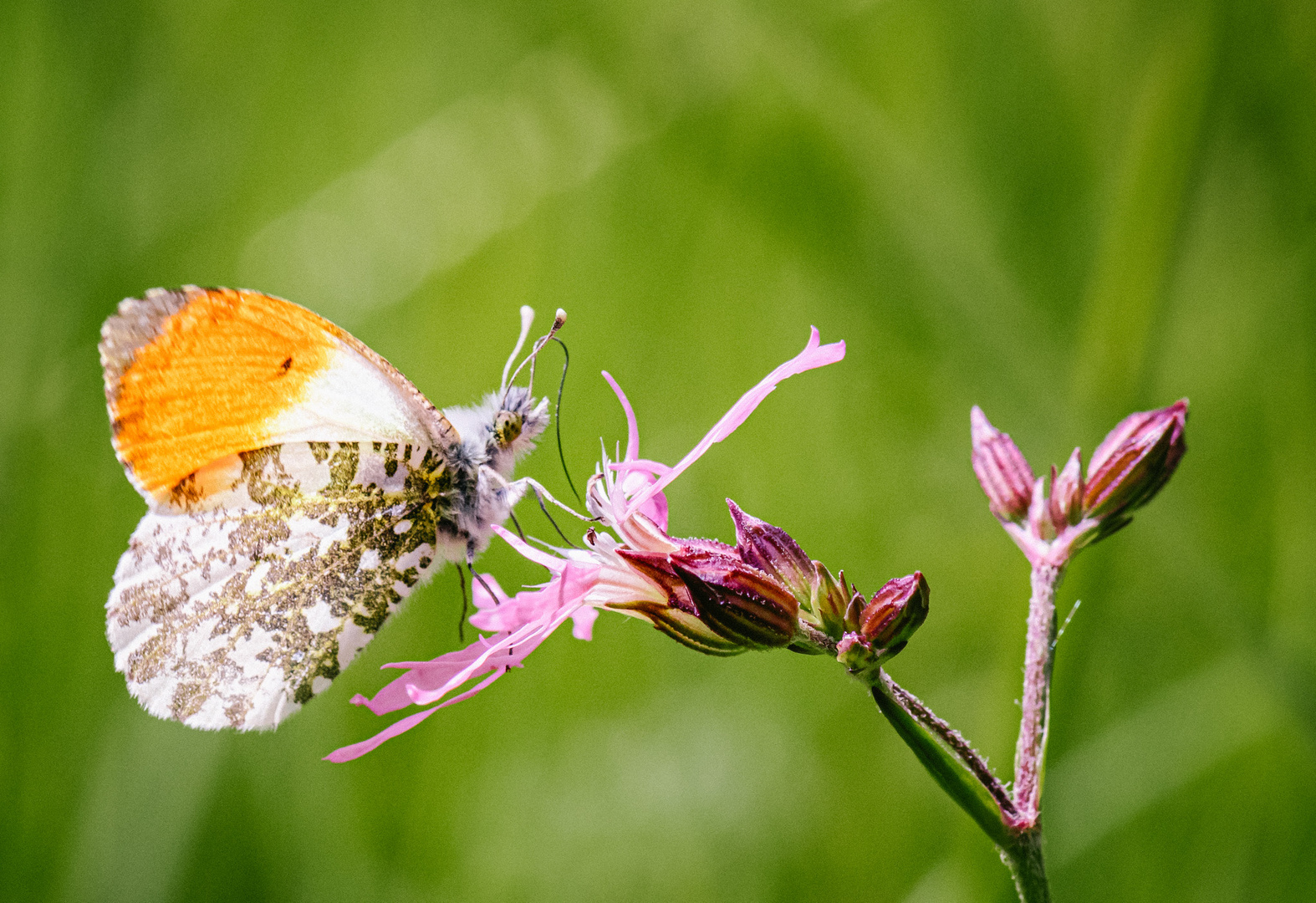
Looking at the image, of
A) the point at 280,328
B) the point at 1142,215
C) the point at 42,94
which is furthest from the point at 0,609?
the point at 1142,215

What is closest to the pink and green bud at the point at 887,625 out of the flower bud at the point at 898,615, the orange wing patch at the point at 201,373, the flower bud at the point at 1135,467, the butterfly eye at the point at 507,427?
the flower bud at the point at 898,615

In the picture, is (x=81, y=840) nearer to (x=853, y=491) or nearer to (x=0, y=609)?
(x=0, y=609)

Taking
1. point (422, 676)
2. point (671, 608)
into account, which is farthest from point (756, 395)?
point (422, 676)

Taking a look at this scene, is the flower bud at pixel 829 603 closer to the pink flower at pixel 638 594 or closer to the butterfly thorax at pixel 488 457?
the pink flower at pixel 638 594

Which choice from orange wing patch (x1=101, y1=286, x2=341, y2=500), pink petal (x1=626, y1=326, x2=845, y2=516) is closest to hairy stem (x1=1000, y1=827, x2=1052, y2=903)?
pink petal (x1=626, y1=326, x2=845, y2=516)

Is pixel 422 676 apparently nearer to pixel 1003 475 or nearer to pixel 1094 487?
pixel 1003 475

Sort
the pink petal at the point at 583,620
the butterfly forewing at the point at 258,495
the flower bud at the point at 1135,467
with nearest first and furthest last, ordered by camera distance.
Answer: the flower bud at the point at 1135,467 → the pink petal at the point at 583,620 → the butterfly forewing at the point at 258,495
